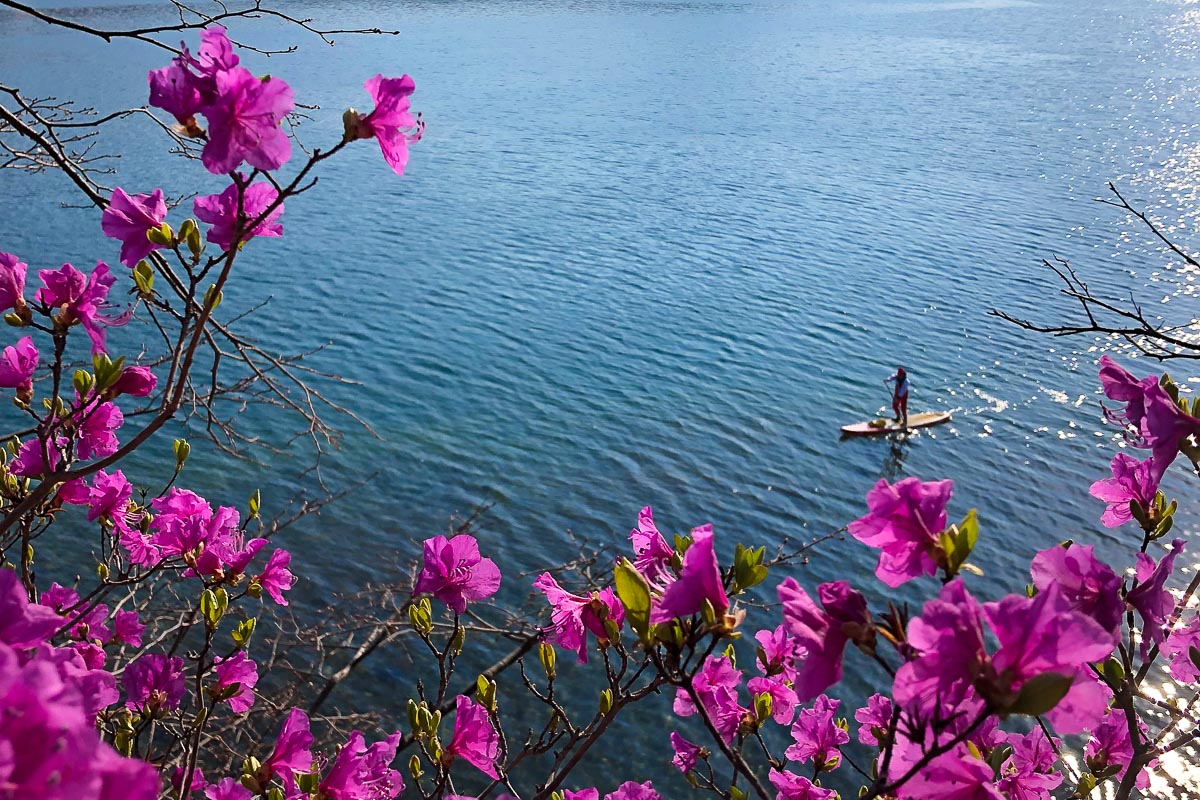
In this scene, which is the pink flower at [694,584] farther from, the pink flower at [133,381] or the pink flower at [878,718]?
the pink flower at [133,381]

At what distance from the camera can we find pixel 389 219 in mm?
16844

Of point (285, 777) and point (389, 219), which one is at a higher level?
point (285, 777)

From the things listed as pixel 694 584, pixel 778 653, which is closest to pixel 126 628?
pixel 778 653

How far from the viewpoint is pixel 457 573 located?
7.29ft

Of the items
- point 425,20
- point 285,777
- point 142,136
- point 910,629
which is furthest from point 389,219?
point 425,20

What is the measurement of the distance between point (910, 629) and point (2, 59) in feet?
98.6

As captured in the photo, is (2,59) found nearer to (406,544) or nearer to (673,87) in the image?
(673,87)

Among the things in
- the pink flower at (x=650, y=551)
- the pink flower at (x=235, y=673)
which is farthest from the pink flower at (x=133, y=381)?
the pink flower at (x=650, y=551)

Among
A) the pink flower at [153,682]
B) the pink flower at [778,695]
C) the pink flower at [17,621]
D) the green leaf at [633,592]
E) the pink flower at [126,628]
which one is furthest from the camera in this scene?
the pink flower at [126,628]

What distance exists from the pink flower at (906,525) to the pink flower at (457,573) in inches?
41.8

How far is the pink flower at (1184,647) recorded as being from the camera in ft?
7.15

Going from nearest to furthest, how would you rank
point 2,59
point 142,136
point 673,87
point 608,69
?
point 142,136
point 2,59
point 673,87
point 608,69

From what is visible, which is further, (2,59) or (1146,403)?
(2,59)

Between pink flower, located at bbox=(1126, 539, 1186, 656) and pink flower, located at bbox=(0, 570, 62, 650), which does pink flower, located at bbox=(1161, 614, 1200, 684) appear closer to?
pink flower, located at bbox=(1126, 539, 1186, 656)
